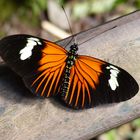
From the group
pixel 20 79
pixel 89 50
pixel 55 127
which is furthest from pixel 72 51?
pixel 55 127

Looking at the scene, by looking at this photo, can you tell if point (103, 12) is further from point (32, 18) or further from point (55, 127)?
point (55, 127)

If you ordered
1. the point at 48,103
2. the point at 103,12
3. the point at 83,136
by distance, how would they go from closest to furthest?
the point at 83,136, the point at 48,103, the point at 103,12

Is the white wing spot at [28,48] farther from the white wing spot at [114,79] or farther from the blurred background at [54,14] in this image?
the blurred background at [54,14]

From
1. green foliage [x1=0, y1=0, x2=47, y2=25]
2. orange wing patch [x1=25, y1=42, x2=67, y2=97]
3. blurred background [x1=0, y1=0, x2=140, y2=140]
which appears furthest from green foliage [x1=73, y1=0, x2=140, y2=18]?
orange wing patch [x1=25, y1=42, x2=67, y2=97]

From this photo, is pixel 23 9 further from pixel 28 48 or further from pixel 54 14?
pixel 28 48

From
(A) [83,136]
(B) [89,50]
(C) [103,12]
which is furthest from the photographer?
(C) [103,12]

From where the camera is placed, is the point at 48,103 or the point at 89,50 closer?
the point at 48,103

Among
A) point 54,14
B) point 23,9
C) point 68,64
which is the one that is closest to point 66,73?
point 68,64
